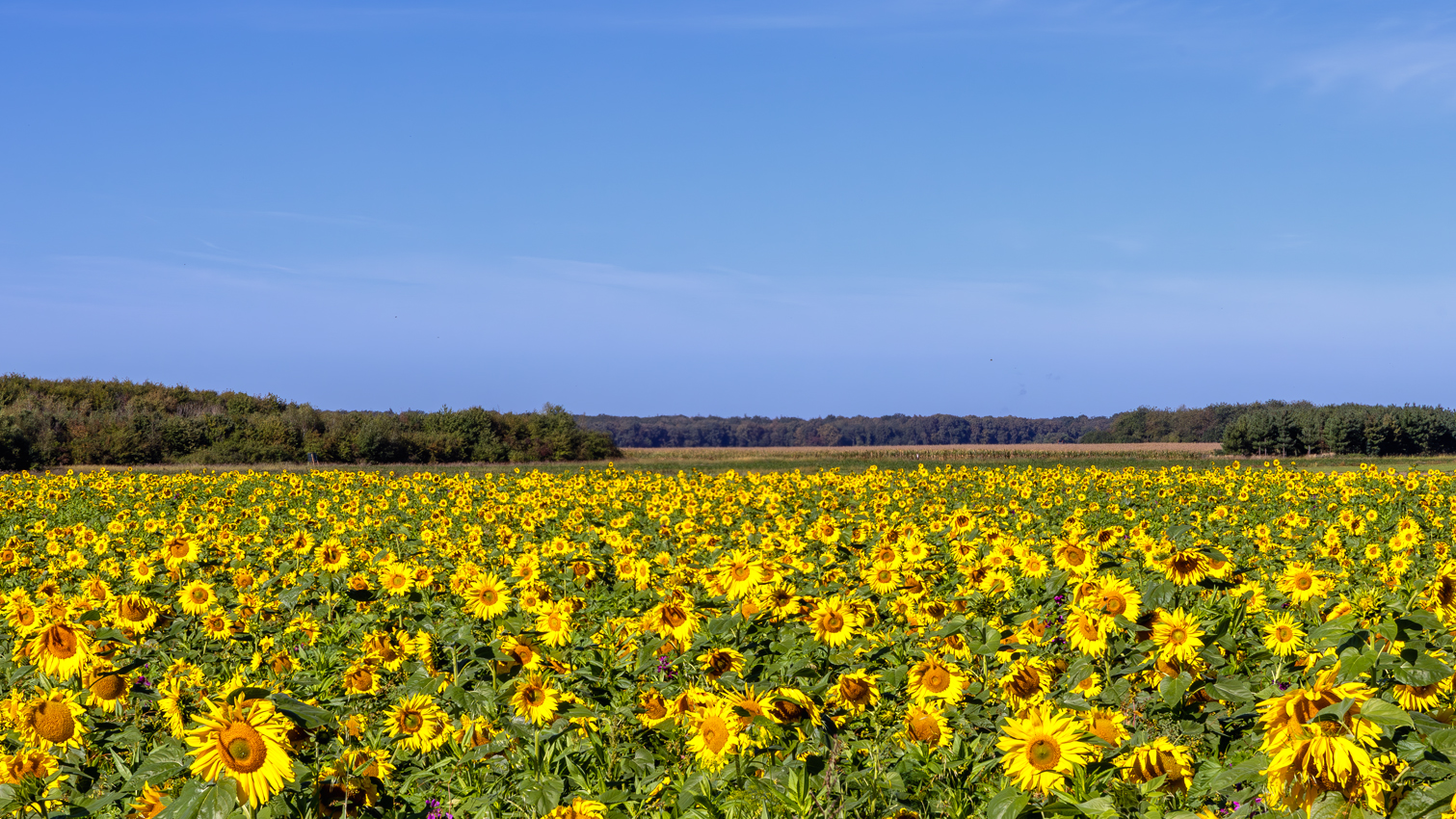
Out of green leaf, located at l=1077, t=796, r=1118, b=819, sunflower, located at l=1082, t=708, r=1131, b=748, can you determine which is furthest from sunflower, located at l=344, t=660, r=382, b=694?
green leaf, located at l=1077, t=796, r=1118, b=819

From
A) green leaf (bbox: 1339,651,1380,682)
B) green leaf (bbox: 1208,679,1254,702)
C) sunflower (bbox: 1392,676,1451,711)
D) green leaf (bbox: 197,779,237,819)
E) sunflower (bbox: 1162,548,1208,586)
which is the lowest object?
green leaf (bbox: 197,779,237,819)

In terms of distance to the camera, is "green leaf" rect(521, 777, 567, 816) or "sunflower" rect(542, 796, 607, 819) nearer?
"sunflower" rect(542, 796, 607, 819)

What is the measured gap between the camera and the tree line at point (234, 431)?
55.4 meters

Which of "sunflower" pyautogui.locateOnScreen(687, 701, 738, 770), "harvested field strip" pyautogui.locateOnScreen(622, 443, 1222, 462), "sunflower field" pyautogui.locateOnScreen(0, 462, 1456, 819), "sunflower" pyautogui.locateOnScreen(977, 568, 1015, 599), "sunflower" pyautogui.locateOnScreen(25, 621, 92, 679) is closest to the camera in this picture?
"sunflower field" pyautogui.locateOnScreen(0, 462, 1456, 819)

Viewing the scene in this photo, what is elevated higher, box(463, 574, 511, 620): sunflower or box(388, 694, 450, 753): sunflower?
box(463, 574, 511, 620): sunflower

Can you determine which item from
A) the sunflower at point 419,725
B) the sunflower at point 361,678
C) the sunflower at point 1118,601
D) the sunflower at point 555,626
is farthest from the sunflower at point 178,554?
the sunflower at point 1118,601

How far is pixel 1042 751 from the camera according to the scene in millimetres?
2871

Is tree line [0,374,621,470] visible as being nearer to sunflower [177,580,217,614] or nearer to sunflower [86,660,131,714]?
sunflower [177,580,217,614]

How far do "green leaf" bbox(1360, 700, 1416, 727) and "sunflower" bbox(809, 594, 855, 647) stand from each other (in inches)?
91.8

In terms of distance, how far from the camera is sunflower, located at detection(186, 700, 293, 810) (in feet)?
8.62

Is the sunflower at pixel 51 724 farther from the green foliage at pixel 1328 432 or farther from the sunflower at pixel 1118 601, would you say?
the green foliage at pixel 1328 432

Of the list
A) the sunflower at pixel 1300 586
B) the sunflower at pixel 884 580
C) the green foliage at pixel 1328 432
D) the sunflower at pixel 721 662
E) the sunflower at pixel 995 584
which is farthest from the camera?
the green foliage at pixel 1328 432

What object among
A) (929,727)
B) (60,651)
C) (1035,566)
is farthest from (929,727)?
(60,651)

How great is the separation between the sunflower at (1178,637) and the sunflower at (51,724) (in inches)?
160
